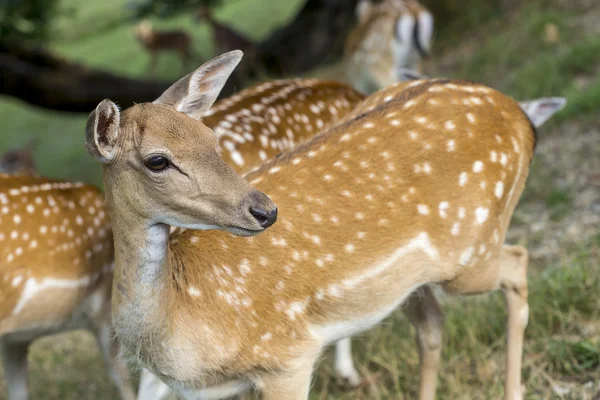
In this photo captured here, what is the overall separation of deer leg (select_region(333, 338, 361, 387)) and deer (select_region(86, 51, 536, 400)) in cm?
119

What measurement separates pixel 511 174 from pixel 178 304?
1.36 meters

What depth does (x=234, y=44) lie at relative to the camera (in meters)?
9.77

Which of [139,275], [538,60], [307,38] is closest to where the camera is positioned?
[139,275]

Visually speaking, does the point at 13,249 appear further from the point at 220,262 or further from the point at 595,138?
the point at 595,138

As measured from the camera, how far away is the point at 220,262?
9.19 feet

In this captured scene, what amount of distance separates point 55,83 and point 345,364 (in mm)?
4940

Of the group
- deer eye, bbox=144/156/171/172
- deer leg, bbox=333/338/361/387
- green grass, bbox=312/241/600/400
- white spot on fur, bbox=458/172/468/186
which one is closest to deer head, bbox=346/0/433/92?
green grass, bbox=312/241/600/400

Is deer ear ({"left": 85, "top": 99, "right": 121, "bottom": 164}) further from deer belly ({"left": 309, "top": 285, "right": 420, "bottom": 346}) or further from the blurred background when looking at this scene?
the blurred background

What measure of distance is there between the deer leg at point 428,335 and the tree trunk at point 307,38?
6453mm

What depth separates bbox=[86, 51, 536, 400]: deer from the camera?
245cm

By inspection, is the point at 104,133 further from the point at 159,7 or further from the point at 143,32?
the point at 143,32

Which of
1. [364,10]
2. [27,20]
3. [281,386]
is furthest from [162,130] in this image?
[27,20]

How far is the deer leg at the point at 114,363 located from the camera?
3.98 m

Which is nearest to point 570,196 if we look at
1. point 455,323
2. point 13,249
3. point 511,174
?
point 455,323
